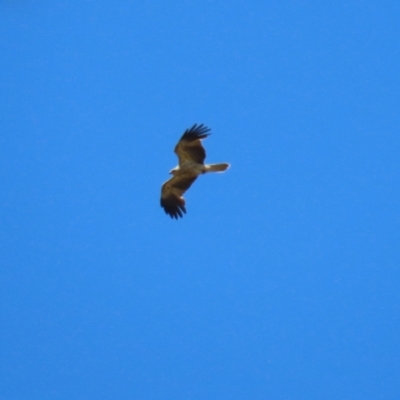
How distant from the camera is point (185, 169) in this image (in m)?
22.3

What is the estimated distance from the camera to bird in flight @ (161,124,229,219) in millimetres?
21828

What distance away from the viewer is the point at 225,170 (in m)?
21.8

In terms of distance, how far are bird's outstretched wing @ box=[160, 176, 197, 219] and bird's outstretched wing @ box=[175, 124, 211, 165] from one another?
1.07 metres

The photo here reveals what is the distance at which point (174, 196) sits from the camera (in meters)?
23.2

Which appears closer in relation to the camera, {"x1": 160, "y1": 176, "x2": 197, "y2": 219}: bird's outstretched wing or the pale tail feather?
the pale tail feather

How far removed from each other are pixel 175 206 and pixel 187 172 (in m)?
1.22

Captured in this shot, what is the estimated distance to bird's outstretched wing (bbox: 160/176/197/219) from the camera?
2300 centimetres

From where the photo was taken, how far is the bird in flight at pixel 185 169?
2183 centimetres

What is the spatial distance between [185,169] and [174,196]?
118 cm

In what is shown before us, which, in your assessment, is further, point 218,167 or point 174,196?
point 174,196

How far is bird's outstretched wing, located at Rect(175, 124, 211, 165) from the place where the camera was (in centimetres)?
2181

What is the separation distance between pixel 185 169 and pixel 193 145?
2.51 ft

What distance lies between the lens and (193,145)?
71.7 feet

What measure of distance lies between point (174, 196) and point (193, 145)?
6.32ft
